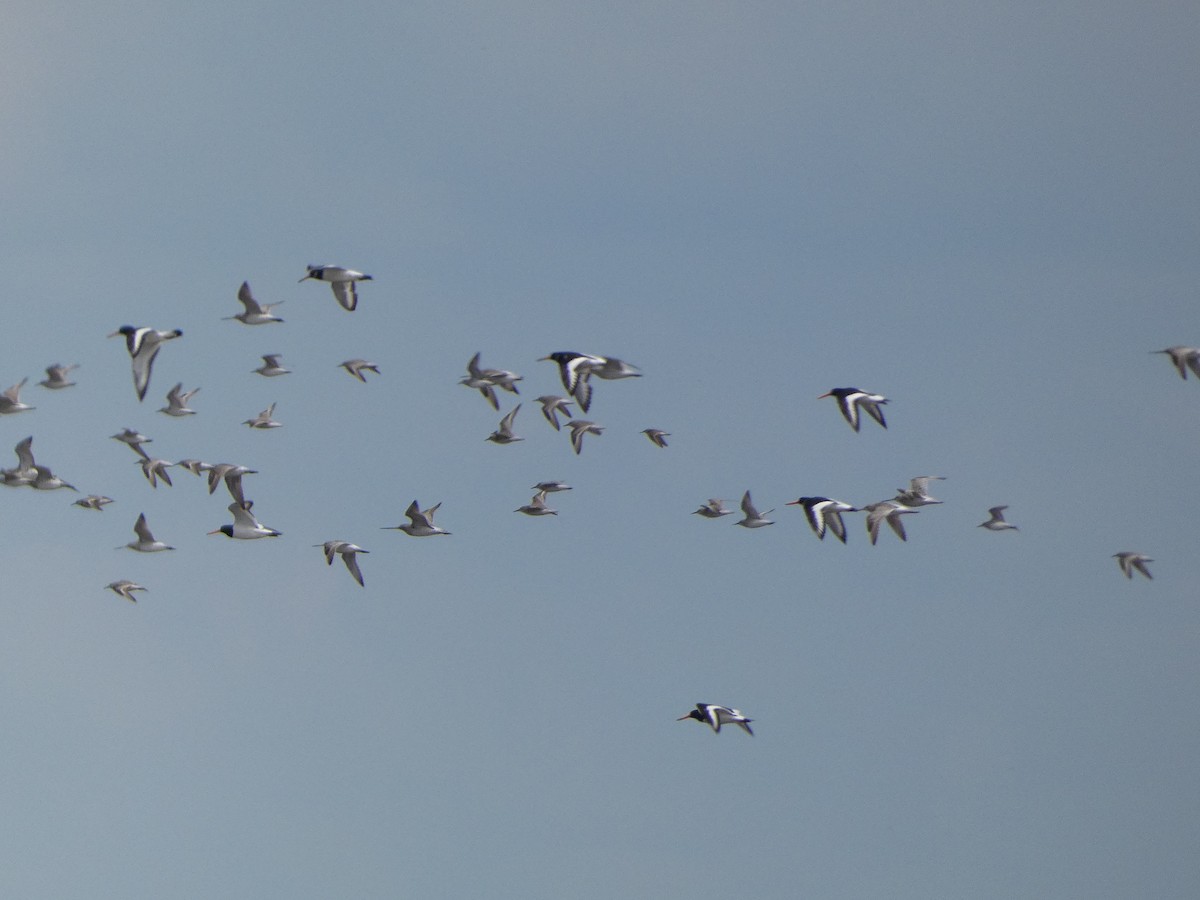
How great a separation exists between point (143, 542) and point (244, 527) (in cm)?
500

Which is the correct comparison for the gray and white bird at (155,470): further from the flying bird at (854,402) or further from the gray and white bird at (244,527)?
the flying bird at (854,402)

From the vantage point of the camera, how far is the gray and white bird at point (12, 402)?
1919 inches

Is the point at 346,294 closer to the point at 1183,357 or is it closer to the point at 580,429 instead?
the point at 580,429

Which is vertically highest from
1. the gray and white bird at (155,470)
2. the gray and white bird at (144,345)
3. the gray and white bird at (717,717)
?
the gray and white bird at (155,470)

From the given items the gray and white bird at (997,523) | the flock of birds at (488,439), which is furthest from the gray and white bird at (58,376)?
the gray and white bird at (997,523)

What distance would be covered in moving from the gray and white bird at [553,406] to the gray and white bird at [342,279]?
543cm

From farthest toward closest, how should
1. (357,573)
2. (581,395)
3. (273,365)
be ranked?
(273,365)
(357,573)
(581,395)

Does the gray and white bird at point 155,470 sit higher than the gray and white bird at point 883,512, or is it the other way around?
the gray and white bird at point 155,470

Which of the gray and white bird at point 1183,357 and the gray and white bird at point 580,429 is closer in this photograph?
the gray and white bird at point 1183,357

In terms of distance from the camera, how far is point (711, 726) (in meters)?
45.9

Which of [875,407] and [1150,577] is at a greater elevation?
[875,407]

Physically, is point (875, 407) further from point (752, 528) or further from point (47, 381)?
point (47, 381)

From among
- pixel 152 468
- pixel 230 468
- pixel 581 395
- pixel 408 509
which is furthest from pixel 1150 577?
pixel 152 468

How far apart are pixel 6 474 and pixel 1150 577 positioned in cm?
2789
